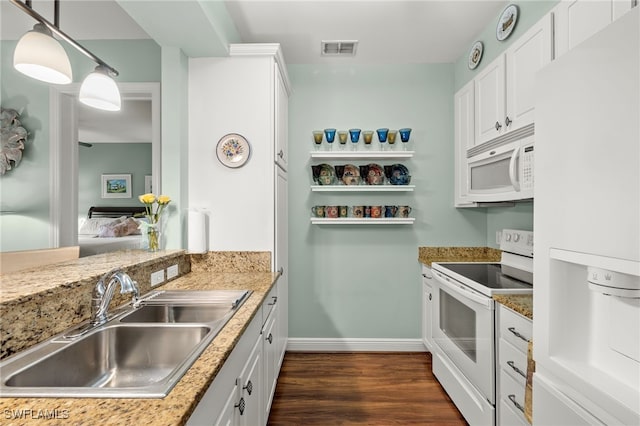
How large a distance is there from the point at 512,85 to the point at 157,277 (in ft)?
7.98

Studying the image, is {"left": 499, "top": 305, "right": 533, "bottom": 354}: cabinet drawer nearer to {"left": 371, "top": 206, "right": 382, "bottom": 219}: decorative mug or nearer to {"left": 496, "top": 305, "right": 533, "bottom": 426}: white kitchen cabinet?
{"left": 496, "top": 305, "right": 533, "bottom": 426}: white kitchen cabinet

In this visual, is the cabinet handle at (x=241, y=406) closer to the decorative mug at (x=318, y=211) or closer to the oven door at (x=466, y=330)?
the oven door at (x=466, y=330)

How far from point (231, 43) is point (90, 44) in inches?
45.5

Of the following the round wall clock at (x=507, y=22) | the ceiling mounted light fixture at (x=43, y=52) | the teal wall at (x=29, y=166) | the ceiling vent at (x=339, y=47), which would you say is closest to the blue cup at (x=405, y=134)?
the ceiling vent at (x=339, y=47)

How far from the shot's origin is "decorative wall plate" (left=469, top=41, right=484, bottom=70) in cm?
257

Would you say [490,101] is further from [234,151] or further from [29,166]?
[29,166]

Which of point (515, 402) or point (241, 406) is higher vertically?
point (241, 406)

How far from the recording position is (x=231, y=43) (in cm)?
235

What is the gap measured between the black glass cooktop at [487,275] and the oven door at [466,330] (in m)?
0.09

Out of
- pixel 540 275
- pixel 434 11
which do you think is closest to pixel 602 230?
pixel 540 275

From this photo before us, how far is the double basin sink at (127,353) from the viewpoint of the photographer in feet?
2.62

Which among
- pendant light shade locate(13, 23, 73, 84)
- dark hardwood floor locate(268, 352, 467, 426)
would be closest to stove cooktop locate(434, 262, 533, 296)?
dark hardwood floor locate(268, 352, 467, 426)

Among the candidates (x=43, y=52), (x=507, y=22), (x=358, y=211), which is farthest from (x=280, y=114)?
(x=507, y=22)

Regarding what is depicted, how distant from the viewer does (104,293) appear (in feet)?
4.07
